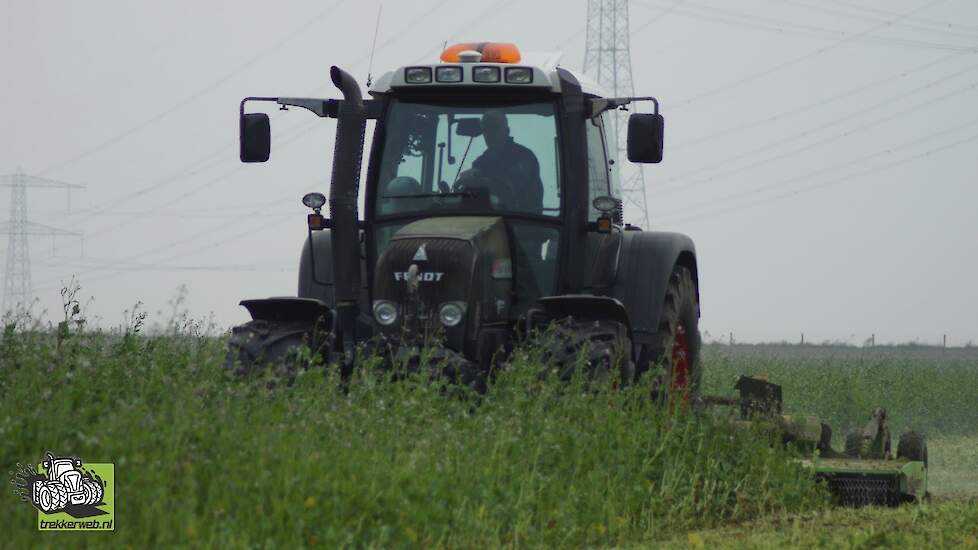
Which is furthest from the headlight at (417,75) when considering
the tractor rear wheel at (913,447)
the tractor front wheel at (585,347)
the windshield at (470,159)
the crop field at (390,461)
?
the tractor rear wheel at (913,447)

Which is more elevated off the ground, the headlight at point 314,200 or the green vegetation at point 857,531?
the headlight at point 314,200

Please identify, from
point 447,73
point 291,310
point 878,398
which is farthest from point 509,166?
point 878,398

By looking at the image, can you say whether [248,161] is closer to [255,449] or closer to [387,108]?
[387,108]

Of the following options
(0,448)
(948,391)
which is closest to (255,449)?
(0,448)

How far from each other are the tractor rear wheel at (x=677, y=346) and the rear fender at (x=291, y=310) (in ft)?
8.05

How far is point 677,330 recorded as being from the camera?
38.7 feet

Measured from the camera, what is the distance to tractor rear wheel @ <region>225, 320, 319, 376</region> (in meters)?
9.59

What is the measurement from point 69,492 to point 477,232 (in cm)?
369

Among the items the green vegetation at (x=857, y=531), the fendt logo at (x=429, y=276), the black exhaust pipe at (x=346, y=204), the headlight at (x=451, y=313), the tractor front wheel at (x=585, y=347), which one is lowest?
the green vegetation at (x=857, y=531)

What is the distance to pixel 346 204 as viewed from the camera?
10086mm

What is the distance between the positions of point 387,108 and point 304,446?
3.85 m

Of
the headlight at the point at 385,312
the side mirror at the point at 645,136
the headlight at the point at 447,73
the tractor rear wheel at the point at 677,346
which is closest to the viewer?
the headlight at the point at 385,312

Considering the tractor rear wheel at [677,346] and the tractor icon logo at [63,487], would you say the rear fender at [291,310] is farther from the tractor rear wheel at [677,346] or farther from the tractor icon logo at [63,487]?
the tractor icon logo at [63,487]

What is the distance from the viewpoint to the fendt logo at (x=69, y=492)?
6.73 m
